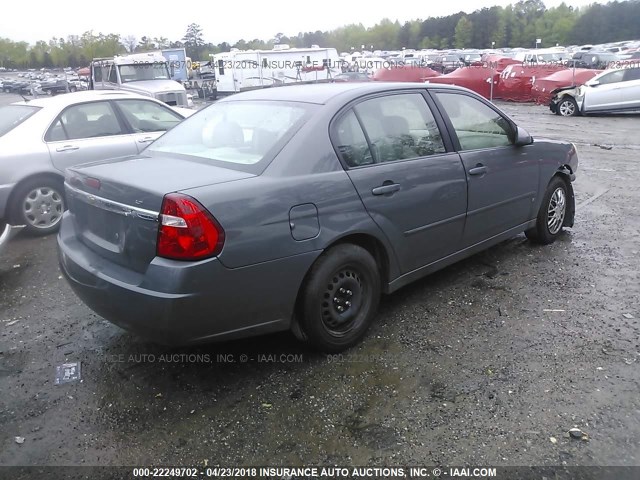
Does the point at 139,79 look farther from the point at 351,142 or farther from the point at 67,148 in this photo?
the point at 351,142

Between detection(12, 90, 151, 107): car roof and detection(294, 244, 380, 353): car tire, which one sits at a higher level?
detection(12, 90, 151, 107): car roof

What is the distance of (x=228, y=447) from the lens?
2.69m

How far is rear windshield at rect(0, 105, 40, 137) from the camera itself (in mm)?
6240

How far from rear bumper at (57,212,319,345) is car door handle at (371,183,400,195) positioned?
0.69 metres

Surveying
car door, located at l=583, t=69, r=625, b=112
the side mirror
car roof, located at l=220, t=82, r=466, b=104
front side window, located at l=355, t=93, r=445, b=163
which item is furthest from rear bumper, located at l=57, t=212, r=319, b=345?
car door, located at l=583, t=69, r=625, b=112

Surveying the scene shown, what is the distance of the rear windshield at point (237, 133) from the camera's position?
3326 mm

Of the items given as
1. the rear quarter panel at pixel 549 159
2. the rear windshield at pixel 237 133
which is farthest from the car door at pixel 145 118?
the rear quarter panel at pixel 549 159

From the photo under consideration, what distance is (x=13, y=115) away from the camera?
6.54m

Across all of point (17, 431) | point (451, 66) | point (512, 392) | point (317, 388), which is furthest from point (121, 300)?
point (451, 66)

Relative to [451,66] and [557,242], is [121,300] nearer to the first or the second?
[557,242]

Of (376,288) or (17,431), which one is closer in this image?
(17,431)

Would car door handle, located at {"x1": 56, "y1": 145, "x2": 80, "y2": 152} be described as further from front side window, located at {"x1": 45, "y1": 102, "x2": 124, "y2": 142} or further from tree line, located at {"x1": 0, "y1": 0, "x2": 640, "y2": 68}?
tree line, located at {"x1": 0, "y1": 0, "x2": 640, "y2": 68}

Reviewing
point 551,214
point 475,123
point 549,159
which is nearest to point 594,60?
point 551,214

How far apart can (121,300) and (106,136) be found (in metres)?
4.42
